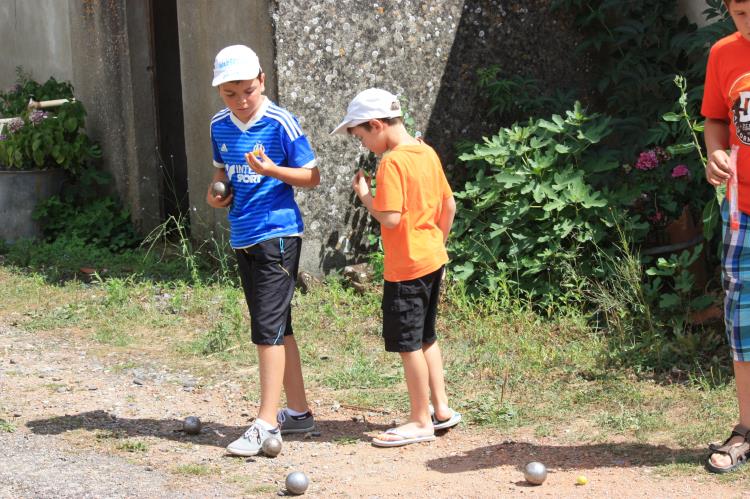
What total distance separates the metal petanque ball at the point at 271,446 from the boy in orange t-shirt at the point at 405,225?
0.47 m

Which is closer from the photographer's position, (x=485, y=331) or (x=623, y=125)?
(x=485, y=331)

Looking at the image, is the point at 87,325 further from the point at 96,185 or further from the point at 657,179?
the point at 657,179

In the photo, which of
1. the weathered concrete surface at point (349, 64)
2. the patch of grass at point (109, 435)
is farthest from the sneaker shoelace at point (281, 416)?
the weathered concrete surface at point (349, 64)

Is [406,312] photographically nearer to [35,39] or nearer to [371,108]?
[371,108]

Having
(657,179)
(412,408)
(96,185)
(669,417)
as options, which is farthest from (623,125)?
(96,185)

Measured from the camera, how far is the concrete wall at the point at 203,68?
785cm

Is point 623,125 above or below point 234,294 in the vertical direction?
above

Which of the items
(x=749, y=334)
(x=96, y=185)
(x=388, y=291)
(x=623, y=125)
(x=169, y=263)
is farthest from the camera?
(x=96, y=185)

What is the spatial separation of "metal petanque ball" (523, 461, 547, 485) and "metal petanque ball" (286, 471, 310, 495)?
919 mm

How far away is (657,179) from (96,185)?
5.46m

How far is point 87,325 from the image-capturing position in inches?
292

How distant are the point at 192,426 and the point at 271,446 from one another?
587mm

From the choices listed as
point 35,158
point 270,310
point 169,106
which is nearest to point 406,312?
point 270,310

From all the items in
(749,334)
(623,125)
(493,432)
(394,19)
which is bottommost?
(493,432)
